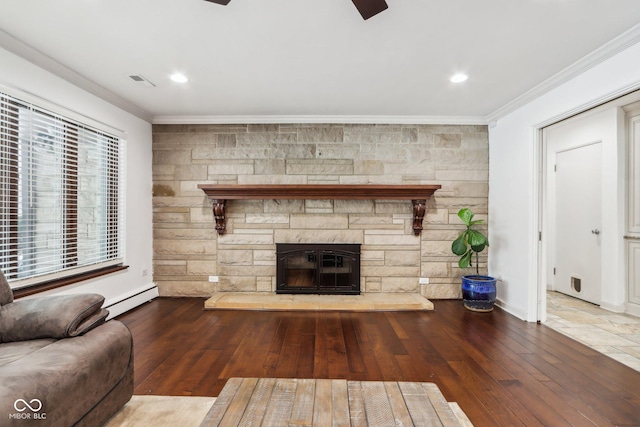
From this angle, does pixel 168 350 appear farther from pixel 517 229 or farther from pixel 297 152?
pixel 517 229

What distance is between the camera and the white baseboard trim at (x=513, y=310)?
11.0 feet

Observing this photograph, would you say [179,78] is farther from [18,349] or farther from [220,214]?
[18,349]

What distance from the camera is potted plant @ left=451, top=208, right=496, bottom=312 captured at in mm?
3574

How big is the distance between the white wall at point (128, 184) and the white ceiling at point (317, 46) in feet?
0.48

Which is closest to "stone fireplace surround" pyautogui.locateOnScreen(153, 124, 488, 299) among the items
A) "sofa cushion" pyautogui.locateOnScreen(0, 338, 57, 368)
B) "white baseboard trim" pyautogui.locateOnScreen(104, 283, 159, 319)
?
"white baseboard trim" pyautogui.locateOnScreen(104, 283, 159, 319)

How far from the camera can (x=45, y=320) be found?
1.61 metres

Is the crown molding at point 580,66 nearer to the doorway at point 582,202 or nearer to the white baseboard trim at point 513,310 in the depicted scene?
the doorway at point 582,202

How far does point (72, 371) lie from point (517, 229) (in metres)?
4.07

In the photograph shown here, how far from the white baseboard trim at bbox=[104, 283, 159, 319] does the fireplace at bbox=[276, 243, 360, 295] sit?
1667mm

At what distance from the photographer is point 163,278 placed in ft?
13.5

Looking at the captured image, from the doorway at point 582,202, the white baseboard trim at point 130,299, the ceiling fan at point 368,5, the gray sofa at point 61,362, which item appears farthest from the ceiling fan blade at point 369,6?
the white baseboard trim at point 130,299

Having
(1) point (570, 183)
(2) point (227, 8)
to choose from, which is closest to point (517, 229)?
(1) point (570, 183)

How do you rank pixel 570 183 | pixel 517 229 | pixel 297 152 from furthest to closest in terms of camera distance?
pixel 570 183, pixel 297 152, pixel 517 229

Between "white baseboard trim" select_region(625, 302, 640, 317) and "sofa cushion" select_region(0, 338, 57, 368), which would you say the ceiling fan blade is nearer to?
"sofa cushion" select_region(0, 338, 57, 368)
